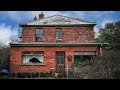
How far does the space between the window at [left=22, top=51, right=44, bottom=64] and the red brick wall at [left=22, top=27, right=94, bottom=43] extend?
8.11 feet

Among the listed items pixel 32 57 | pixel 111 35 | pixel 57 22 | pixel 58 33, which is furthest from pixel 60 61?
pixel 111 35

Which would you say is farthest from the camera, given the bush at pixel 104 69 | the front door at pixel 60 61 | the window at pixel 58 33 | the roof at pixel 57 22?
the roof at pixel 57 22

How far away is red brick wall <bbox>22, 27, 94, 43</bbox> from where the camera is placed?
26953 millimetres

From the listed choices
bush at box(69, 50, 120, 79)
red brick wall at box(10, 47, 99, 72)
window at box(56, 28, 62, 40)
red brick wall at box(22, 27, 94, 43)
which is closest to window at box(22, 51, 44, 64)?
red brick wall at box(10, 47, 99, 72)

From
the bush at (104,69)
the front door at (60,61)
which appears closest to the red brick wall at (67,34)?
the front door at (60,61)

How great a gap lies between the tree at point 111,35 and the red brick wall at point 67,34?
9.86 m

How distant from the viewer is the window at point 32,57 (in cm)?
2445

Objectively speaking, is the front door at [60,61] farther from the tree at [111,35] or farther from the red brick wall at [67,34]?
the tree at [111,35]

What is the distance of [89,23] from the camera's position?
1082 inches

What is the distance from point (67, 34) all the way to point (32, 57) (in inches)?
198

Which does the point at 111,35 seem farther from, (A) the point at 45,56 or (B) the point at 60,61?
(A) the point at 45,56
